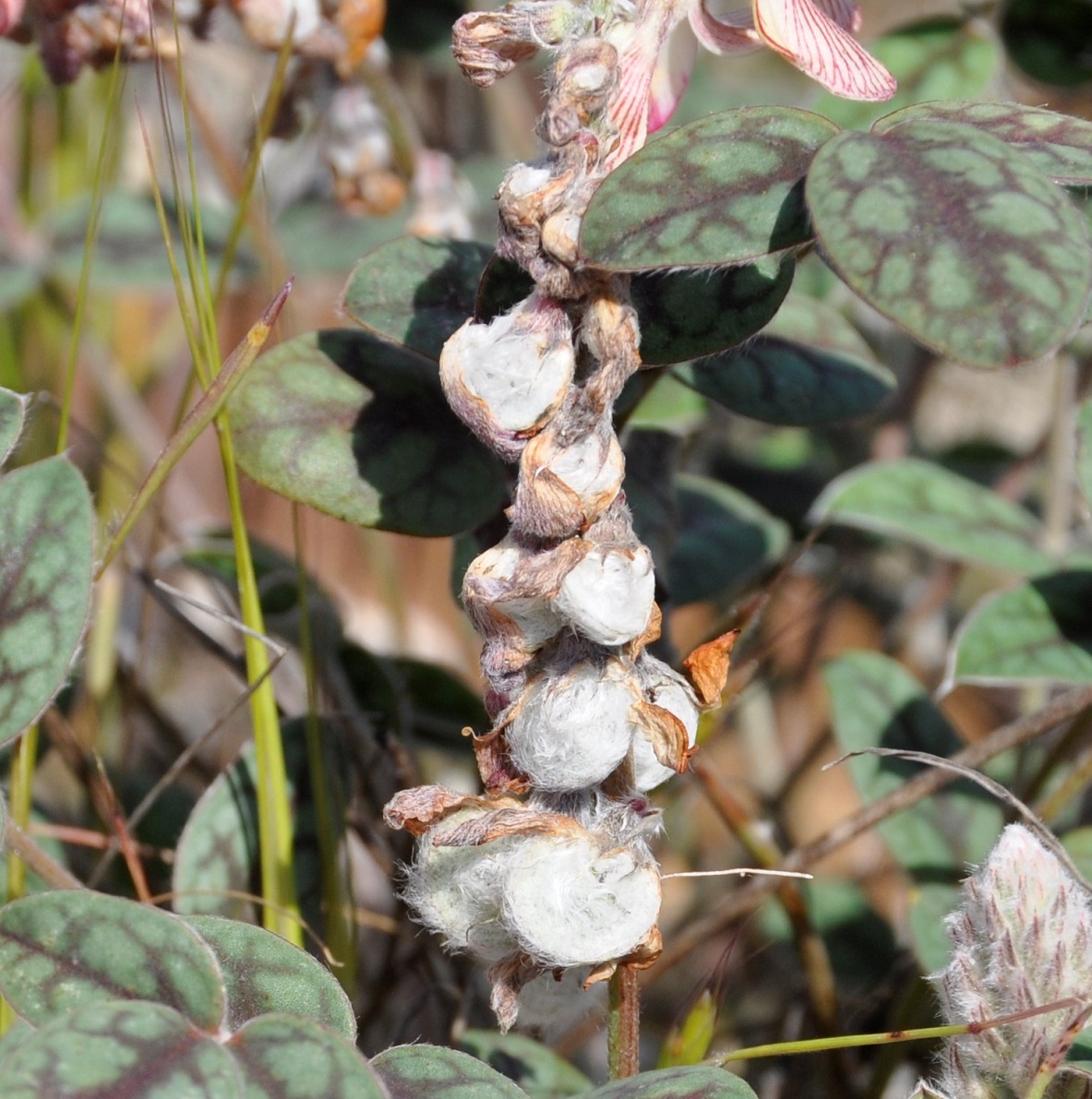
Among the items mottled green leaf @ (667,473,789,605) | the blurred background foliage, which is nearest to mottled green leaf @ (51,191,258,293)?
the blurred background foliage

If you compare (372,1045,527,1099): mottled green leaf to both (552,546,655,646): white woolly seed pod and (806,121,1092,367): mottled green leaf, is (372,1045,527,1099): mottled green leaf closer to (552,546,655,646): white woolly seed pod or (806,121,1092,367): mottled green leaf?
(552,546,655,646): white woolly seed pod

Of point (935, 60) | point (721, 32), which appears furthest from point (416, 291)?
point (935, 60)

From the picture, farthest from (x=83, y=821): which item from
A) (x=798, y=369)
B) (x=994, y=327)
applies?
(x=994, y=327)

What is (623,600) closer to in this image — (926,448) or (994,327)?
(994,327)

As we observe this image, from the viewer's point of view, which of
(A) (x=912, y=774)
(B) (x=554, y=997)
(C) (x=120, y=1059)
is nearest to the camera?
(C) (x=120, y=1059)

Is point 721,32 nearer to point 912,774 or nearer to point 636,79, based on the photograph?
point 636,79

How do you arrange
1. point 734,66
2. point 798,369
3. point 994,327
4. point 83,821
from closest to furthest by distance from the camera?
point 994,327
point 798,369
point 83,821
point 734,66
